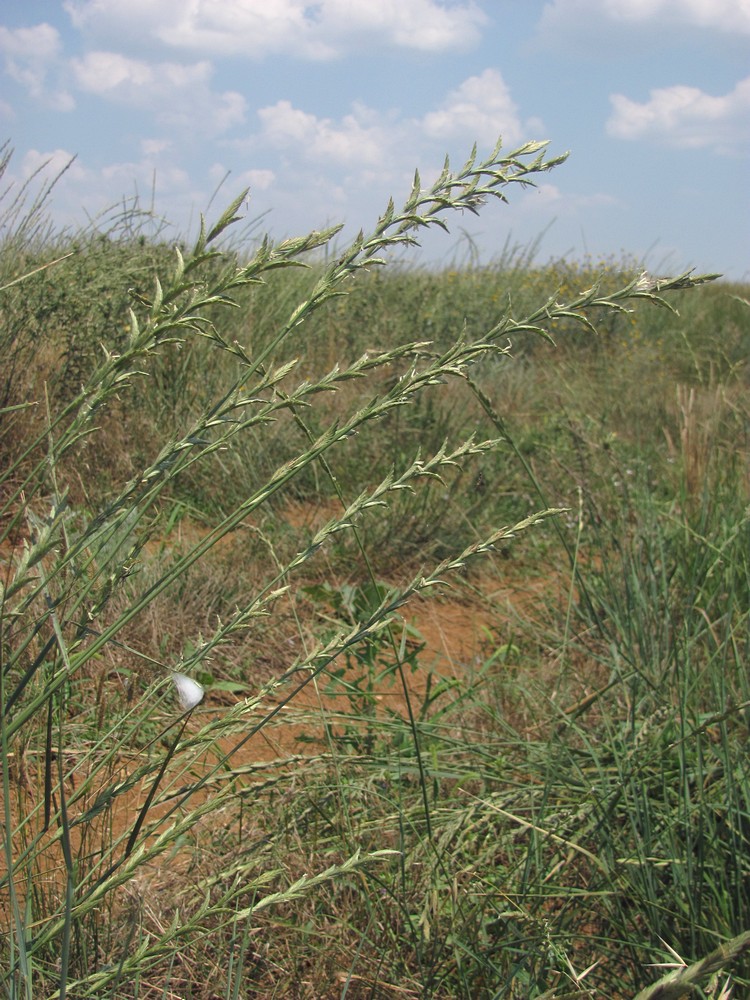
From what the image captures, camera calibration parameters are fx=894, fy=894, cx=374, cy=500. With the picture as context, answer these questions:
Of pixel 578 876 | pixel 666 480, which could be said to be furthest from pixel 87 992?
pixel 666 480

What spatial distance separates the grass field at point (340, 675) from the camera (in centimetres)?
99

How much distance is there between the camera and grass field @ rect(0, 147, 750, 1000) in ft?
3.24

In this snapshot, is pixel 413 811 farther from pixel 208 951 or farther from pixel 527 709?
pixel 527 709

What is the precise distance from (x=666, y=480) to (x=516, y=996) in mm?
3766

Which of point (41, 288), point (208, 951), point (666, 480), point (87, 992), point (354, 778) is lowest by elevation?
point (208, 951)

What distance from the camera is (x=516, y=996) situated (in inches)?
54.6

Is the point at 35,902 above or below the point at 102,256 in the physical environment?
below

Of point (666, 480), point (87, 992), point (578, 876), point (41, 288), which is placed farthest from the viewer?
point (666, 480)

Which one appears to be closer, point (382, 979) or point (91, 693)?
point (382, 979)

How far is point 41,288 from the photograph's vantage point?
3.65 metres

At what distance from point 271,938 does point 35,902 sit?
14.8 inches

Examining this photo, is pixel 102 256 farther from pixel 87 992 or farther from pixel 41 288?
pixel 87 992

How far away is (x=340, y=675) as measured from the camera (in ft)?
8.68

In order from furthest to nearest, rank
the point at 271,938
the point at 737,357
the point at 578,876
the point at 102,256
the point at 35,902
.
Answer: the point at 737,357 < the point at 102,256 < the point at 578,876 < the point at 271,938 < the point at 35,902
